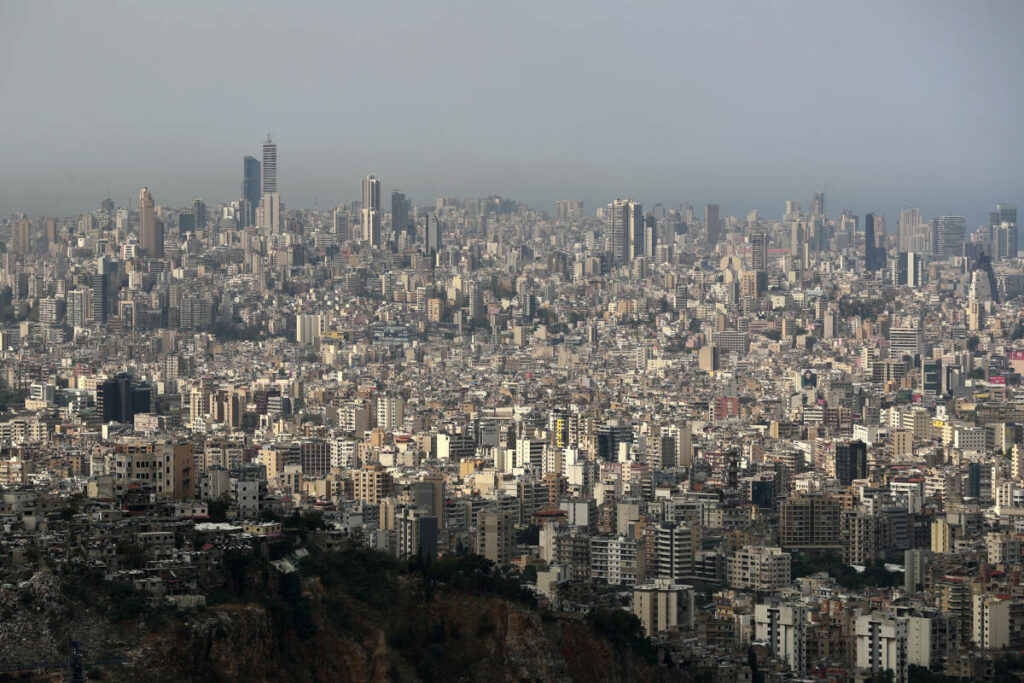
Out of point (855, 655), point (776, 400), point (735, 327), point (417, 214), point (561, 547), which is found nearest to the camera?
point (855, 655)

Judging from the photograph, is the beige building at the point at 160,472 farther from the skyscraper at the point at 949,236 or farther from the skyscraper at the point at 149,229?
the skyscraper at the point at 949,236

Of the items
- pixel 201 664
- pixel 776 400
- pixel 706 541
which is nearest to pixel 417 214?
pixel 776 400

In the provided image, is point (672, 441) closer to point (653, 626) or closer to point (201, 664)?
point (653, 626)

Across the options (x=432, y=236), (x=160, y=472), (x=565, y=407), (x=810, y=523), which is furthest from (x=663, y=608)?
(x=432, y=236)

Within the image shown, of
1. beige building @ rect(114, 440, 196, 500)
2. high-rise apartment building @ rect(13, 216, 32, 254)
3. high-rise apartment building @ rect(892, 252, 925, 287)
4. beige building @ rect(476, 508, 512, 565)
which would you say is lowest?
beige building @ rect(476, 508, 512, 565)

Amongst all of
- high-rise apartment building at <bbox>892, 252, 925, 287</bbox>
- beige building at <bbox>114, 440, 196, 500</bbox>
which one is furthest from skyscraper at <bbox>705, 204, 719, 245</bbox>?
beige building at <bbox>114, 440, 196, 500</bbox>

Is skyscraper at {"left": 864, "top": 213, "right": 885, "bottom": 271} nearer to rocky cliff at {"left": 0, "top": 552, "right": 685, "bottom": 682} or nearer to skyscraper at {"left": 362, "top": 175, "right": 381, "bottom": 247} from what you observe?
skyscraper at {"left": 362, "top": 175, "right": 381, "bottom": 247}

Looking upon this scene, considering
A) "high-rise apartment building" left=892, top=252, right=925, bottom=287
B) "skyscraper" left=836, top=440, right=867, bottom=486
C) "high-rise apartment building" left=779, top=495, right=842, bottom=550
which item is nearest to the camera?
"high-rise apartment building" left=779, top=495, right=842, bottom=550
